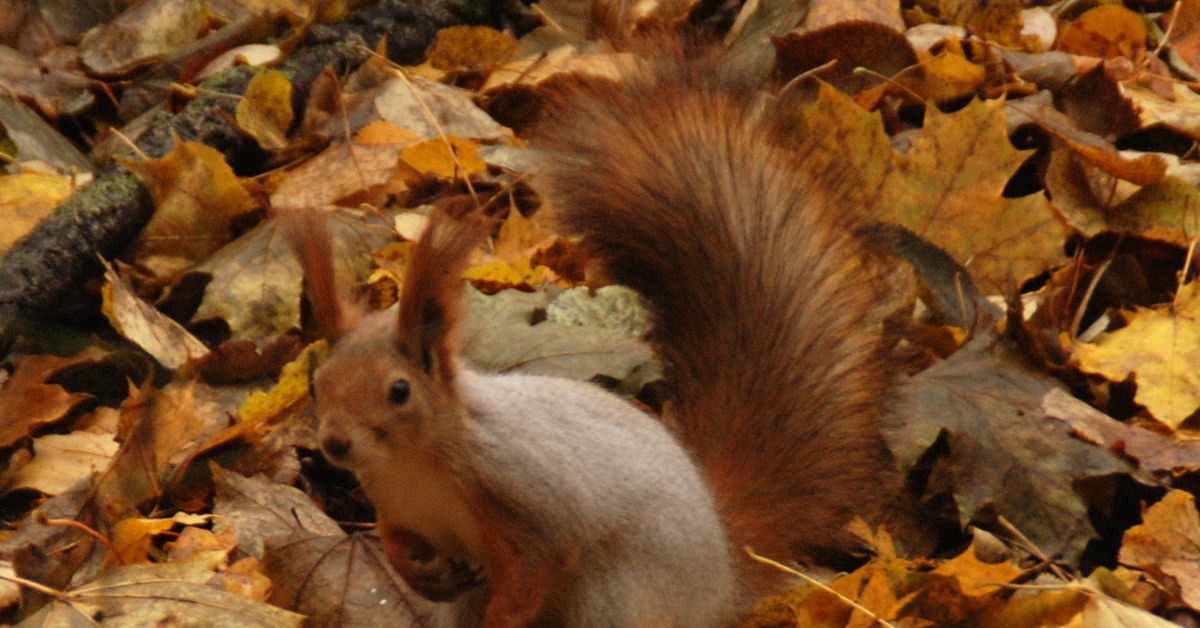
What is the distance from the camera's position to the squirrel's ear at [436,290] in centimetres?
127

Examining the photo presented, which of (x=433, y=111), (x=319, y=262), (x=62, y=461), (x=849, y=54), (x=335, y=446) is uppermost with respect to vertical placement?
(x=319, y=262)

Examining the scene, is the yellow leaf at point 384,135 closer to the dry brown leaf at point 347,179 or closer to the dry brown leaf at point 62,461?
the dry brown leaf at point 347,179

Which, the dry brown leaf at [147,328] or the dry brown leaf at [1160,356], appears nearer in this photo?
the dry brown leaf at [1160,356]

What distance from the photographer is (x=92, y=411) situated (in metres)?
1.90

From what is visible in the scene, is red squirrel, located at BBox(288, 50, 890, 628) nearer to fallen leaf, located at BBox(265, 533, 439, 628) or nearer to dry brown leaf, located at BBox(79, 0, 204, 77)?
fallen leaf, located at BBox(265, 533, 439, 628)

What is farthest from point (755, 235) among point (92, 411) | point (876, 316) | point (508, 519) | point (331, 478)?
point (92, 411)

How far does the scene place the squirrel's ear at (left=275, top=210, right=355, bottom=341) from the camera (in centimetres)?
131

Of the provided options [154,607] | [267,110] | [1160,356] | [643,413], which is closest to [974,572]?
[643,413]

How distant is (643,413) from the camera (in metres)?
1.52

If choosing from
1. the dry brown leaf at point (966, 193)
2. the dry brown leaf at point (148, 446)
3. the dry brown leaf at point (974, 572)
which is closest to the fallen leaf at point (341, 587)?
the dry brown leaf at point (148, 446)

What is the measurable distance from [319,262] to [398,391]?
0.16 meters

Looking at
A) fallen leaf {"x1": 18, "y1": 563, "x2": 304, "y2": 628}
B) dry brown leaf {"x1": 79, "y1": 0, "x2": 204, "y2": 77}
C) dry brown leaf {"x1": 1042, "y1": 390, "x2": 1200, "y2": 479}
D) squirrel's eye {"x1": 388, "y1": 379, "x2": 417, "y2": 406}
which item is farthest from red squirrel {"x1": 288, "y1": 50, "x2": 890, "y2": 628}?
dry brown leaf {"x1": 79, "y1": 0, "x2": 204, "y2": 77}

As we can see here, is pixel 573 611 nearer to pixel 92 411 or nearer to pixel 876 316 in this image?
pixel 876 316

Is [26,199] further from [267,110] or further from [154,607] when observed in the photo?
[154,607]
